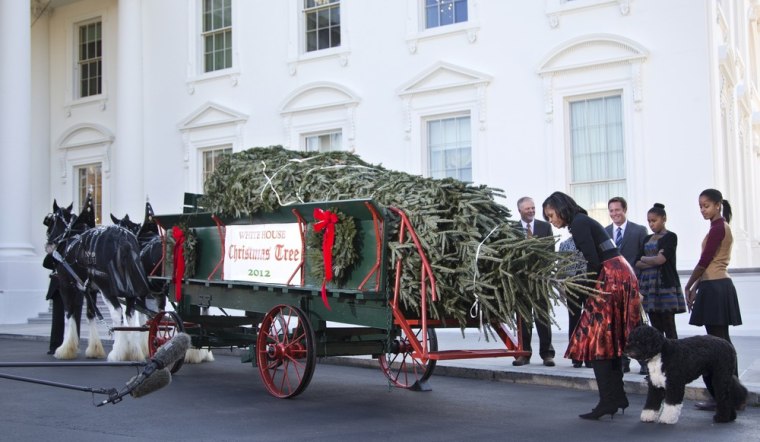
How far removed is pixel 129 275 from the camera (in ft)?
37.5

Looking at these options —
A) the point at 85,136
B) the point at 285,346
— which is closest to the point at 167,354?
the point at 285,346

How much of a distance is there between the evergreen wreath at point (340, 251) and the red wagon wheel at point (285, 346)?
1.48 ft

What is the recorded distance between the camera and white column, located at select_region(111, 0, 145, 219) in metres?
20.9

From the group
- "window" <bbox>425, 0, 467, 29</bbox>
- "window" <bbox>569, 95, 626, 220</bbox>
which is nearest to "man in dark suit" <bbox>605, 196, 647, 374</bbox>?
"window" <bbox>569, 95, 626, 220</bbox>

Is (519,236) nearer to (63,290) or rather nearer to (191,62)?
(63,290)

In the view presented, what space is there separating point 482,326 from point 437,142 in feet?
33.3

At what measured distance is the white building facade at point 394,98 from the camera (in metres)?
14.7

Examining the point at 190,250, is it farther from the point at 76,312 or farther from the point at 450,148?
the point at 450,148

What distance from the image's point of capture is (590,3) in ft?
50.0

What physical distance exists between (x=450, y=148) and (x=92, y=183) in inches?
415

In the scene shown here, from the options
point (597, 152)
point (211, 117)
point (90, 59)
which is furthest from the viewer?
point (90, 59)

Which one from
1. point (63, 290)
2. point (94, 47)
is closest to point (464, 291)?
point (63, 290)

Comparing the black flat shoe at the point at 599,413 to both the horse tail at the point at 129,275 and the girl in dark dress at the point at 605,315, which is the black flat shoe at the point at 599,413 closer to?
the girl in dark dress at the point at 605,315

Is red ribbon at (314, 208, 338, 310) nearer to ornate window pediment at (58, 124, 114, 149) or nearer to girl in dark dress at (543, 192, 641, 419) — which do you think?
girl in dark dress at (543, 192, 641, 419)
